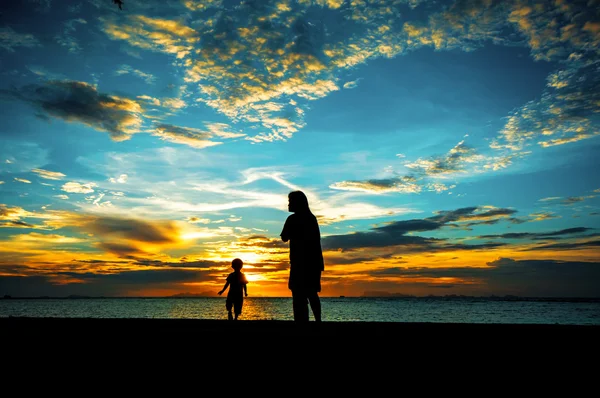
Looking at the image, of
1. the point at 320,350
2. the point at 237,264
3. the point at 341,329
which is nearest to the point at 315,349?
the point at 320,350

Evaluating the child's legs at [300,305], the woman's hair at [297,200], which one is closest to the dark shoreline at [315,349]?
the child's legs at [300,305]

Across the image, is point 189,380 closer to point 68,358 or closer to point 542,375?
point 68,358

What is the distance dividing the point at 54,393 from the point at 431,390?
269 cm

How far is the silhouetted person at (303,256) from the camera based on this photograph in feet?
22.1

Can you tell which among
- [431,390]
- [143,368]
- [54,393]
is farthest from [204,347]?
[431,390]

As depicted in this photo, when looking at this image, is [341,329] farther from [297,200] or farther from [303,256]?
[297,200]

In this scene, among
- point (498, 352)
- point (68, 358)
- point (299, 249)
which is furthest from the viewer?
point (299, 249)

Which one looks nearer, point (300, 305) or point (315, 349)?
point (315, 349)

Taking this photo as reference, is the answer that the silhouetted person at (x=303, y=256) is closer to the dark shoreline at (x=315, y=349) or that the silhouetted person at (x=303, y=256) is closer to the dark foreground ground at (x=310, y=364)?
the dark shoreline at (x=315, y=349)

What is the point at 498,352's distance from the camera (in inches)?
185

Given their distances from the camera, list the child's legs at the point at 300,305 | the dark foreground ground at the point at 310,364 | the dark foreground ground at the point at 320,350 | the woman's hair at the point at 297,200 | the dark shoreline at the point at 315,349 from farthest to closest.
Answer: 1. the woman's hair at the point at 297,200
2. the child's legs at the point at 300,305
3. the dark shoreline at the point at 315,349
4. the dark foreground ground at the point at 320,350
5. the dark foreground ground at the point at 310,364

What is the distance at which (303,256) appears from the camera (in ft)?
22.6

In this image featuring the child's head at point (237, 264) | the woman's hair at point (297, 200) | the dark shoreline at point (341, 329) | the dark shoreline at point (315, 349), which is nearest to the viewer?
the dark shoreline at point (315, 349)

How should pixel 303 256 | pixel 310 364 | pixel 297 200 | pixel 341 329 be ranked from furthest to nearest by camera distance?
pixel 341 329 < pixel 297 200 < pixel 303 256 < pixel 310 364
